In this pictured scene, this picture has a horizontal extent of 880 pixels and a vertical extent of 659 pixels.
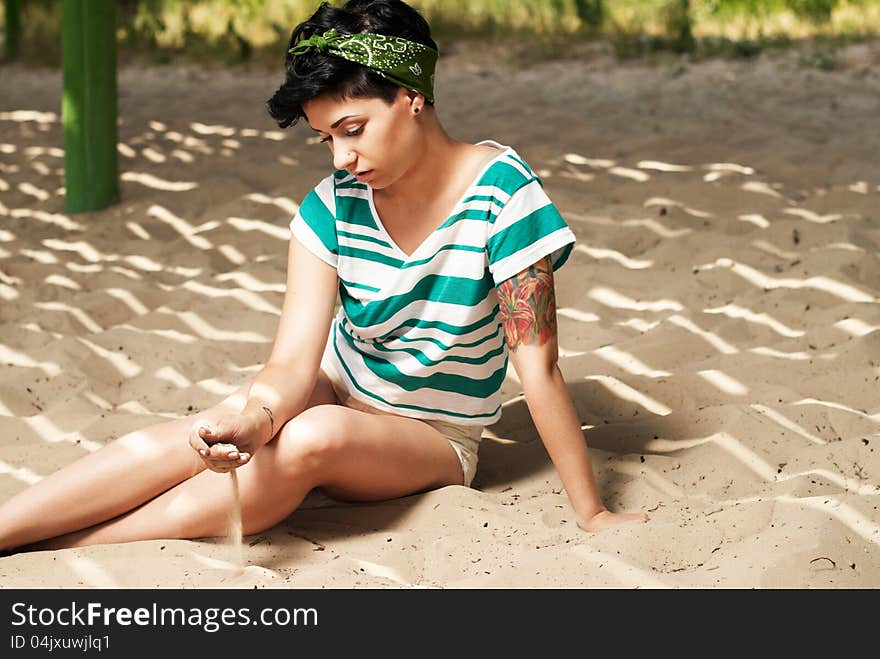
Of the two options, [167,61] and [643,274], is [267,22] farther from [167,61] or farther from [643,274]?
[643,274]

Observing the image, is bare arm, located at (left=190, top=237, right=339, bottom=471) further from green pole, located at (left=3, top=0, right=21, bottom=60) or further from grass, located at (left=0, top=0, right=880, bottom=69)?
green pole, located at (left=3, top=0, right=21, bottom=60)

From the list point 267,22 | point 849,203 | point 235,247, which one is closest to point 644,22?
point 267,22

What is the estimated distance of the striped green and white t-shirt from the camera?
205 centimetres

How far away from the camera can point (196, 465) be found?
6.91 ft

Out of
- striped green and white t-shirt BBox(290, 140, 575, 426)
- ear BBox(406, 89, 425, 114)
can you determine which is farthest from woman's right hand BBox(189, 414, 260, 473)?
ear BBox(406, 89, 425, 114)

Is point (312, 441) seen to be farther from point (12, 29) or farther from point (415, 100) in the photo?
point (12, 29)

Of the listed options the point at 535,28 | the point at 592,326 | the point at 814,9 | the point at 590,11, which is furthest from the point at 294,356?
the point at 814,9

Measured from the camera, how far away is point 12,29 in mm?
7730

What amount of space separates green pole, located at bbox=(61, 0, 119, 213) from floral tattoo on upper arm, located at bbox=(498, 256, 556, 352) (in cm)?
280

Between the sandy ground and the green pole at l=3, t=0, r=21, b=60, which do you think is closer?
the sandy ground

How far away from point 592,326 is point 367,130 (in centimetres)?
133

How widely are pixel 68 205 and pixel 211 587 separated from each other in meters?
2.89

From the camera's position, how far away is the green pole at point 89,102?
432 cm

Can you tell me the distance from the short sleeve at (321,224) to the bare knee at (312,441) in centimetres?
33
